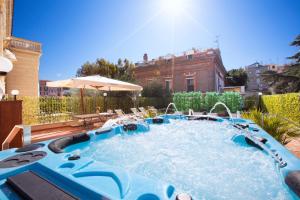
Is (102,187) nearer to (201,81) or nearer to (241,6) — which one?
(241,6)

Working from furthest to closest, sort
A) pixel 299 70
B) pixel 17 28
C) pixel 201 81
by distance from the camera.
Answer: pixel 201 81, pixel 299 70, pixel 17 28

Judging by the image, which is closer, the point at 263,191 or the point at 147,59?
the point at 263,191

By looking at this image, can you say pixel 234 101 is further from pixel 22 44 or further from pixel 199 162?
pixel 22 44

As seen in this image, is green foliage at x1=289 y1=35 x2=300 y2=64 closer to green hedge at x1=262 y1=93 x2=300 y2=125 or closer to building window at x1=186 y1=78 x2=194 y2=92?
green hedge at x1=262 y1=93 x2=300 y2=125

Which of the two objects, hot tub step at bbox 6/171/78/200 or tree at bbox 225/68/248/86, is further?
tree at bbox 225/68/248/86

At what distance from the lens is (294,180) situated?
1.87 metres

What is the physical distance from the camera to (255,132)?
3.96 m

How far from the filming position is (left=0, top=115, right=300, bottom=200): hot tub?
1.79 meters

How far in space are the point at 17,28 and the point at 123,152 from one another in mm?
12079

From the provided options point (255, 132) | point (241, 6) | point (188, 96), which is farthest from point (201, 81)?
point (255, 132)

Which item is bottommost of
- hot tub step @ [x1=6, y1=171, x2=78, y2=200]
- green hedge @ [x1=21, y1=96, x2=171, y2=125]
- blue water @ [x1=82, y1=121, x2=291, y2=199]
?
blue water @ [x1=82, y1=121, x2=291, y2=199]

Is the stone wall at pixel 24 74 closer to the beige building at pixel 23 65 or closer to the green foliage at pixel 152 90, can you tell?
the beige building at pixel 23 65

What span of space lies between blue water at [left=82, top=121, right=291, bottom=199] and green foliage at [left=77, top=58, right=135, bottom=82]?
13.5m

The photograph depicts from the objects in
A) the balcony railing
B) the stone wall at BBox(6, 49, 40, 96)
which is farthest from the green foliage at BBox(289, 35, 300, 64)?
the stone wall at BBox(6, 49, 40, 96)
